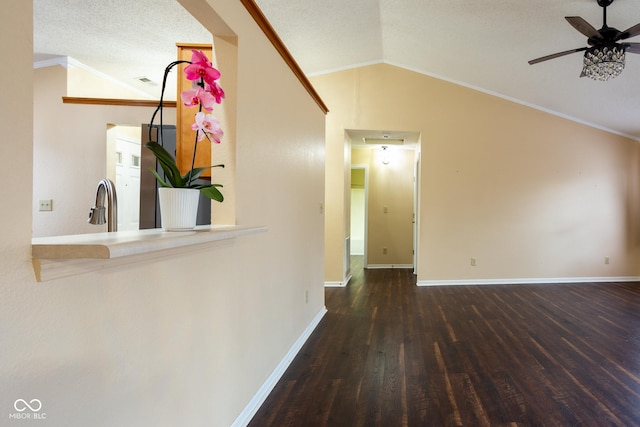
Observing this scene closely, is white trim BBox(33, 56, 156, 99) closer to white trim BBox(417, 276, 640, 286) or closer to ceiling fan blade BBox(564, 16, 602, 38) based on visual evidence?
ceiling fan blade BBox(564, 16, 602, 38)

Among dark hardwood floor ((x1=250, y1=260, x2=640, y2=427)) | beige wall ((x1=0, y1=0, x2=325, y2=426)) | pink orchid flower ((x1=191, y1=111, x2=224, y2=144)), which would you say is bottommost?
dark hardwood floor ((x1=250, y1=260, x2=640, y2=427))

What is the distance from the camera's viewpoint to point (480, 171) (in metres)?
5.13

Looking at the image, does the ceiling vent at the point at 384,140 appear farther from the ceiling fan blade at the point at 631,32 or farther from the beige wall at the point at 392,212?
the ceiling fan blade at the point at 631,32

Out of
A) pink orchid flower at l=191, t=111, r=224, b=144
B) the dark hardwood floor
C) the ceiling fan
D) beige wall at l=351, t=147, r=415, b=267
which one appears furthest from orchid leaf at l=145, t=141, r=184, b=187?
beige wall at l=351, t=147, r=415, b=267

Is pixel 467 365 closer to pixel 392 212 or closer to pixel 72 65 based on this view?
pixel 392 212

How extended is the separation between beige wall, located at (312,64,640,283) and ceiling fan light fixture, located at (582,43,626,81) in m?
2.55

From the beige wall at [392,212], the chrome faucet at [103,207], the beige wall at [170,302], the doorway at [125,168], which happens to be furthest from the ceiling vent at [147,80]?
the beige wall at [392,212]

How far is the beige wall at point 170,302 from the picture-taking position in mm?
691

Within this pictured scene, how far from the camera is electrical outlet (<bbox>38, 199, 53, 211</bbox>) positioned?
3203 mm

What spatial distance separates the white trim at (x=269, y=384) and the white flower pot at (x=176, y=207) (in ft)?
3.68

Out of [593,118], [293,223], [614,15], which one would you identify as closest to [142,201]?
[293,223]

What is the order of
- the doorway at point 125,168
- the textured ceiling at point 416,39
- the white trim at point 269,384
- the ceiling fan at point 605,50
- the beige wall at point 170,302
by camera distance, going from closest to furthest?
the beige wall at point 170,302
the white trim at point 269,384
the ceiling fan at point 605,50
the textured ceiling at point 416,39
the doorway at point 125,168

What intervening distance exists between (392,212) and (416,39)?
3356mm

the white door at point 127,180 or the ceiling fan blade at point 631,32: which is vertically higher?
the ceiling fan blade at point 631,32
